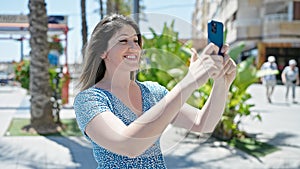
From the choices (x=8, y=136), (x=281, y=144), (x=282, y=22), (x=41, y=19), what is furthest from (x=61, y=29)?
(x=282, y=22)

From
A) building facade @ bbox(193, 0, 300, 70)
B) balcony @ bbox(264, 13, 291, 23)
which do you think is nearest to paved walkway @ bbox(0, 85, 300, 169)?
building facade @ bbox(193, 0, 300, 70)

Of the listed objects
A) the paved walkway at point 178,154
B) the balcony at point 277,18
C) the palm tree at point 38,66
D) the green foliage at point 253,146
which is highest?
the balcony at point 277,18

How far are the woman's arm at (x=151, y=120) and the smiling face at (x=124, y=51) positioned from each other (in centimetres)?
18

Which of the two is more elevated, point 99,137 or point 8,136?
point 99,137

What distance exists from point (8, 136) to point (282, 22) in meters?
27.9

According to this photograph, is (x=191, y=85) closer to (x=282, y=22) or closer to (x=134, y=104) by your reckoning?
(x=134, y=104)

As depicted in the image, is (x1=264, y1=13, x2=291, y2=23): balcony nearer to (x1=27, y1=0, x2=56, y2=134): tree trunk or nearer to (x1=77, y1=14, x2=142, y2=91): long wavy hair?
(x1=27, y1=0, x2=56, y2=134): tree trunk

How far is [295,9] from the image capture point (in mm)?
32531

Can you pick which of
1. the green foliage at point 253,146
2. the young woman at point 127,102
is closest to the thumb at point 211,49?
the young woman at point 127,102

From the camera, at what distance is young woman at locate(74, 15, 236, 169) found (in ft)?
4.10

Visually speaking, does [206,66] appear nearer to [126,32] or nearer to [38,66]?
[126,32]

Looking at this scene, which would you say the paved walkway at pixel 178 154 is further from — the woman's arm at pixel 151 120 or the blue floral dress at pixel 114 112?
the woman's arm at pixel 151 120

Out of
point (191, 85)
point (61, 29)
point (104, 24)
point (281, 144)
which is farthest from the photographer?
point (61, 29)

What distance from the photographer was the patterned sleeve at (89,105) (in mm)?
1401
